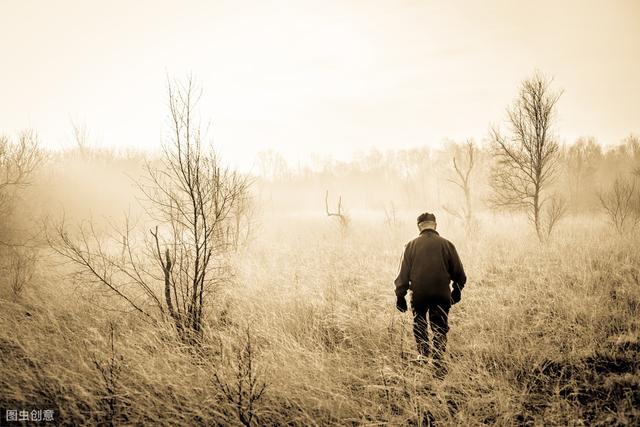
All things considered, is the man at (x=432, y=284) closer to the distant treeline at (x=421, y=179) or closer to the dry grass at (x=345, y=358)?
the dry grass at (x=345, y=358)

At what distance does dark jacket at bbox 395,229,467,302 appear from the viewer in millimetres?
3453

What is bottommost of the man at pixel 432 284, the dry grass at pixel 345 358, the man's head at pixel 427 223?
the dry grass at pixel 345 358

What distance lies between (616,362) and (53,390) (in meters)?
6.74

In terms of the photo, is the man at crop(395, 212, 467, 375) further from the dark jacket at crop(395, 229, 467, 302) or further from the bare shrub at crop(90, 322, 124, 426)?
the bare shrub at crop(90, 322, 124, 426)

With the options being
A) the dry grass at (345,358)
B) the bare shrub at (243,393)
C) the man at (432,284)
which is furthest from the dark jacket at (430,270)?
the bare shrub at (243,393)

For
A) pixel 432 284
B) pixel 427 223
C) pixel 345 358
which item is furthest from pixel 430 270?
pixel 345 358

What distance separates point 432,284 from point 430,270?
167 mm

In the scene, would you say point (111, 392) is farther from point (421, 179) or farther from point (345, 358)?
point (421, 179)

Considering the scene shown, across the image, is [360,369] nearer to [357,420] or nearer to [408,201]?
[357,420]

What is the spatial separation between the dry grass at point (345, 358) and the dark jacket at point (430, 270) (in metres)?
0.71

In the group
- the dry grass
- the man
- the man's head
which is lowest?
the dry grass

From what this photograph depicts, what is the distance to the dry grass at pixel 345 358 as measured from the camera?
116 inches

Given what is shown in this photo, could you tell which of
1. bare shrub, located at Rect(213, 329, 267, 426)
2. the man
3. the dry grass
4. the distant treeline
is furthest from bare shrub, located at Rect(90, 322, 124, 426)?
the distant treeline

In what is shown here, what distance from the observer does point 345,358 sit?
12.7ft
